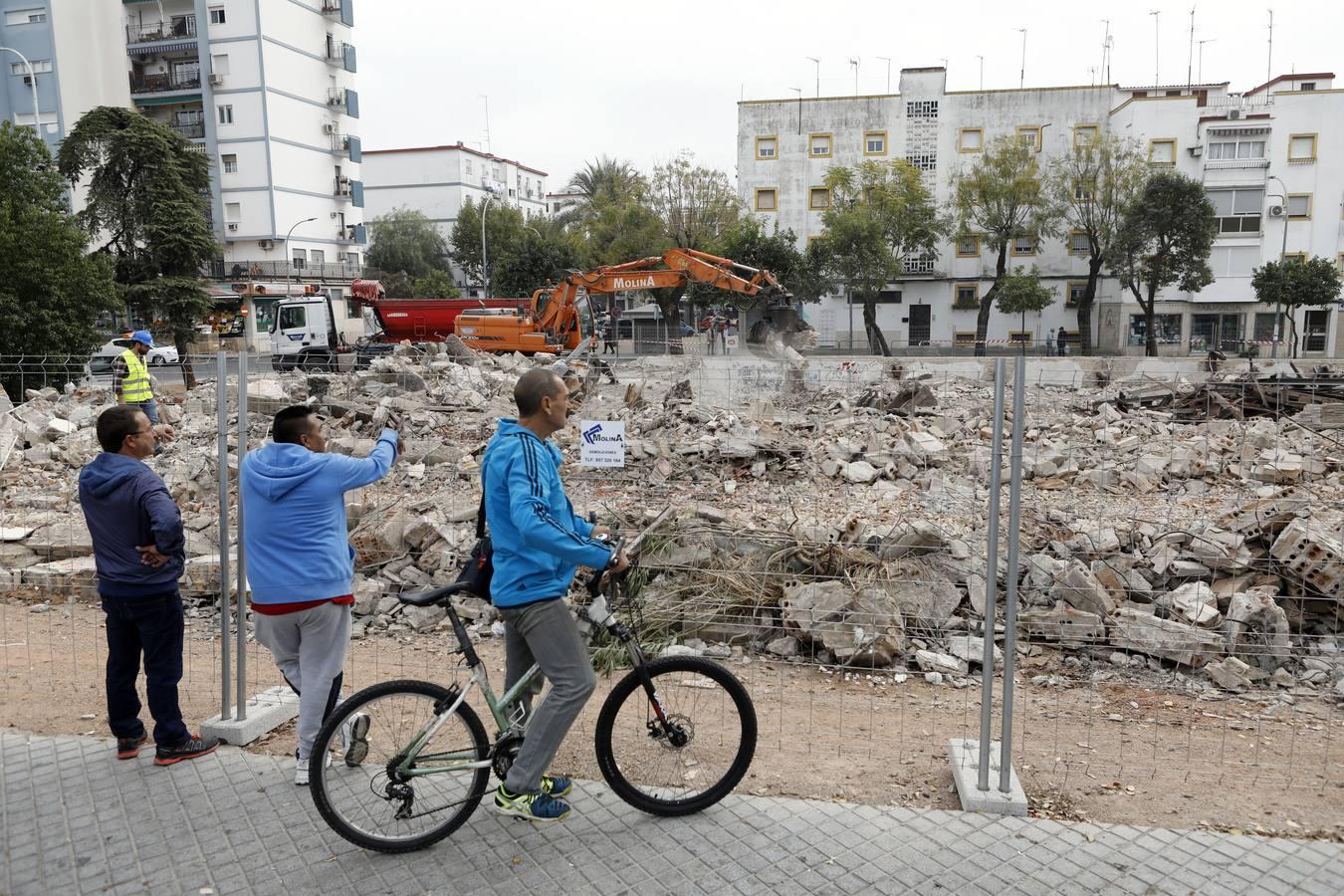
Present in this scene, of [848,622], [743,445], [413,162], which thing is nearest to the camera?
[848,622]

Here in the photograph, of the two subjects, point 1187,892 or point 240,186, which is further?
point 240,186

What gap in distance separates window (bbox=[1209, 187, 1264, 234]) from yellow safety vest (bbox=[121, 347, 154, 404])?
47823mm

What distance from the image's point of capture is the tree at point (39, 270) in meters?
20.3

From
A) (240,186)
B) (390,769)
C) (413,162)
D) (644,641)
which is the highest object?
(413,162)

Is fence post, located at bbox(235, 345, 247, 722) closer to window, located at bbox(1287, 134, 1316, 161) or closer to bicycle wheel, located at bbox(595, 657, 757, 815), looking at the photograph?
bicycle wheel, located at bbox(595, 657, 757, 815)

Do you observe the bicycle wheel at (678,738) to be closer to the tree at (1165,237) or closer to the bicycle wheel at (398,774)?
the bicycle wheel at (398,774)

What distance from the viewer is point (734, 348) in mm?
27078

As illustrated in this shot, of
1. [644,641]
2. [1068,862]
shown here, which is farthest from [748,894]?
[644,641]

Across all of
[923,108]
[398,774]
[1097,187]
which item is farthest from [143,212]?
[1097,187]

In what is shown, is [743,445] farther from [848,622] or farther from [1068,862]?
[1068,862]

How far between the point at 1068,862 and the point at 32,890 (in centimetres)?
383

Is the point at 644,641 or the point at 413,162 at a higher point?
the point at 413,162

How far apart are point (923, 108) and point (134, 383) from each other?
47983 millimetres

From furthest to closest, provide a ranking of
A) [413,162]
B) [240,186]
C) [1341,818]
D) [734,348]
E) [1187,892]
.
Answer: [413,162] < [240,186] < [734,348] < [1341,818] < [1187,892]
